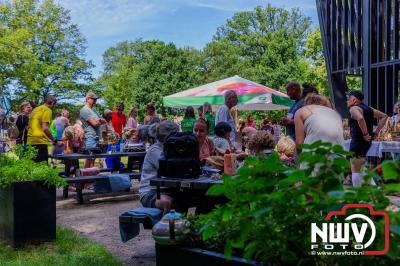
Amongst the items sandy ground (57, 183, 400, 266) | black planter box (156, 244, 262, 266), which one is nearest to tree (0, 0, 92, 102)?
sandy ground (57, 183, 400, 266)

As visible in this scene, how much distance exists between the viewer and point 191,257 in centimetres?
243

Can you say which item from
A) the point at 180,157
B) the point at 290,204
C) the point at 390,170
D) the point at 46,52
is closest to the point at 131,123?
the point at 180,157

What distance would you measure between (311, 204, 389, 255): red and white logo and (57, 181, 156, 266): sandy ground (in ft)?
10.8

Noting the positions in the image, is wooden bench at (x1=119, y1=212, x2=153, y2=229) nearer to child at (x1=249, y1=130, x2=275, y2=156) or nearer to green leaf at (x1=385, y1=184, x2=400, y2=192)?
child at (x1=249, y1=130, x2=275, y2=156)

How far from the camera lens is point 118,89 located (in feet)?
205

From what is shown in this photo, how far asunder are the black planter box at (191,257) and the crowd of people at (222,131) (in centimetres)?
63

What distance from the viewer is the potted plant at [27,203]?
533 centimetres

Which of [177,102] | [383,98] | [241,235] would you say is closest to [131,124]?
[177,102]

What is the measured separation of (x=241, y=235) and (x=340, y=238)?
36 centimetres

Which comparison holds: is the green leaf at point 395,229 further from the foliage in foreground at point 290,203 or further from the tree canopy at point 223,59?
the tree canopy at point 223,59

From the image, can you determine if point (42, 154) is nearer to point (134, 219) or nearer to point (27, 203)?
point (27, 203)

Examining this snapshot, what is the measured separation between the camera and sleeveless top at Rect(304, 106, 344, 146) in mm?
4988

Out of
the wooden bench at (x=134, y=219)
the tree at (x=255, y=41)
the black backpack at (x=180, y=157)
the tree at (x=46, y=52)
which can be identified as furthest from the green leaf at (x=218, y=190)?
the tree at (x=255, y=41)

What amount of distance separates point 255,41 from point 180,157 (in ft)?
186
